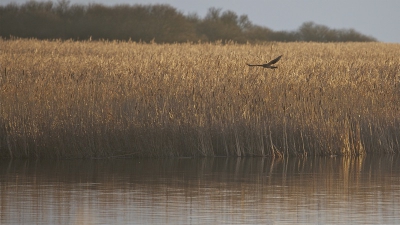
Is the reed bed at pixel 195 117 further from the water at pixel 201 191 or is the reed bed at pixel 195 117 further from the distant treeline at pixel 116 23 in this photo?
the distant treeline at pixel 116 23

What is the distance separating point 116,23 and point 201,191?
43.7 m

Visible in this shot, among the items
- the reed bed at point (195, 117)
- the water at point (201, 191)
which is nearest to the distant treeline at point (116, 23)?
the reed bed at point (195, 117)

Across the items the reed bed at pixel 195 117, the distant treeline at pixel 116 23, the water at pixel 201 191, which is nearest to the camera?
the water at pixel 201 191

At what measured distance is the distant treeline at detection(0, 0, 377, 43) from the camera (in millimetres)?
48562

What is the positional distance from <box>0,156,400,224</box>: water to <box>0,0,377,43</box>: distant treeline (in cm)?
3579

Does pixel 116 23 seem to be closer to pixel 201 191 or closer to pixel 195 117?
pixel 195 117

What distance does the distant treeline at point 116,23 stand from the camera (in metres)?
48.6

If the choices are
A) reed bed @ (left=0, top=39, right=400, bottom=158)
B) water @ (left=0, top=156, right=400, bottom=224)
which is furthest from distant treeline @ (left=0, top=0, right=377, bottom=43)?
water @ (left=0, top=156, right=400, bottom=224)

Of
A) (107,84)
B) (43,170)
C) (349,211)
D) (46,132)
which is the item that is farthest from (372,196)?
(107,84)

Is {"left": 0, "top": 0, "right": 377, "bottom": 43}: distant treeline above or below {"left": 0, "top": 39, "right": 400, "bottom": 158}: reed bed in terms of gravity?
above

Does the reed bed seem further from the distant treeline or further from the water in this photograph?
the distant treeline

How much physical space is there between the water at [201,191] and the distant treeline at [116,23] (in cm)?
3579

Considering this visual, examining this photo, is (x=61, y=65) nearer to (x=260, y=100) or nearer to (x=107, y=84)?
(x=107, y=84)

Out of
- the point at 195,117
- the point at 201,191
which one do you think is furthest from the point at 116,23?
the point at 201,191
